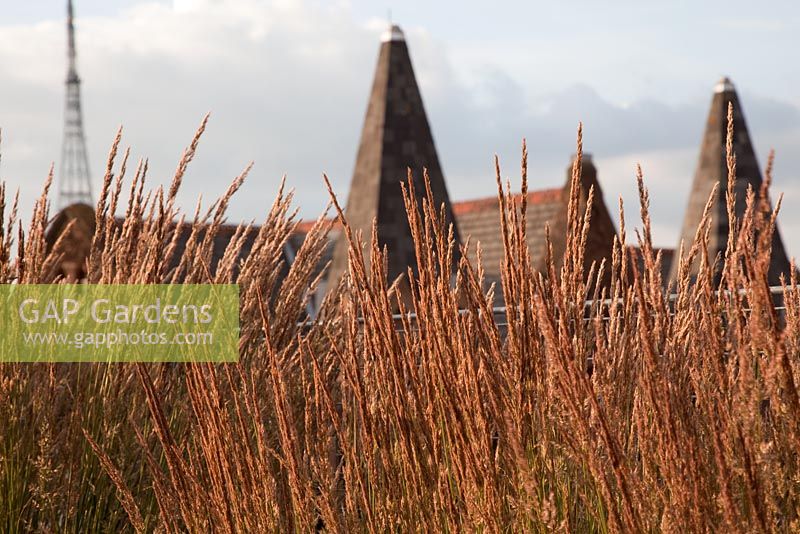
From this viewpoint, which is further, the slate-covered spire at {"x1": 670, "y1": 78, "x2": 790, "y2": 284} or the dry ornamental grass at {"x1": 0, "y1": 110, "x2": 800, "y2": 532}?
the slate-covered spire at {"x1": 670, "y1": 78, "x2": 790, "y2": 284}

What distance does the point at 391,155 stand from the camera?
11.0 metres

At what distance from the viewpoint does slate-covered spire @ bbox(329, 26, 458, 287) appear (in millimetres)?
10711

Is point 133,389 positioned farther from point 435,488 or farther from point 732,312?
point 732,312

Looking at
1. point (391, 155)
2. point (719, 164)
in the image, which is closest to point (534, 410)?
point (391, 155)

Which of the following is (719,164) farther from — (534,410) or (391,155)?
(534,410)

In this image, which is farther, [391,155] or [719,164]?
[719,164]

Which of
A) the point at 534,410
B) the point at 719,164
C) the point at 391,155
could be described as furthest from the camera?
the point at 719,164

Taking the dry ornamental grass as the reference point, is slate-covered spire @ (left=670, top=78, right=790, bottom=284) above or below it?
above

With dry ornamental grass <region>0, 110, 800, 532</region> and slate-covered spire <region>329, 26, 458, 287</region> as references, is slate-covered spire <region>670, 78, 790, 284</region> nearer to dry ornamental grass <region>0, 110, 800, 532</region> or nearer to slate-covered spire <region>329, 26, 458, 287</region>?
slate-covered spire <region>329, 26, 458, 287</region>

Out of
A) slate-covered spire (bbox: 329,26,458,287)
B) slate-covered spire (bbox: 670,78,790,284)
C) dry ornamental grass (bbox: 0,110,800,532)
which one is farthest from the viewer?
slate-covered spire (bbox: 670,78,790,284)

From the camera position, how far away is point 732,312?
1.75m

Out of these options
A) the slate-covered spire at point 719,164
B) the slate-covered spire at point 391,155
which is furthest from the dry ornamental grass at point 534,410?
the slate-covered spire at point 719,164

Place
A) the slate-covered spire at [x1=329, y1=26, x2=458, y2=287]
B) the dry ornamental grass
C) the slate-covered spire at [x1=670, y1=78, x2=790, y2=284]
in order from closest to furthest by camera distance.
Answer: the dry ornamental grass → the slate-covered spire at [x1=329, y1=26, x2=458, y2=287] → the slate-covered spire at [x1=670, y1=78, x2=790, y2=284]

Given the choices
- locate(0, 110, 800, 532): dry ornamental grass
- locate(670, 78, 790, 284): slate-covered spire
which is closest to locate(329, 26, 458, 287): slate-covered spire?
locate(670, 78, 790, 284): slate-covered spire
